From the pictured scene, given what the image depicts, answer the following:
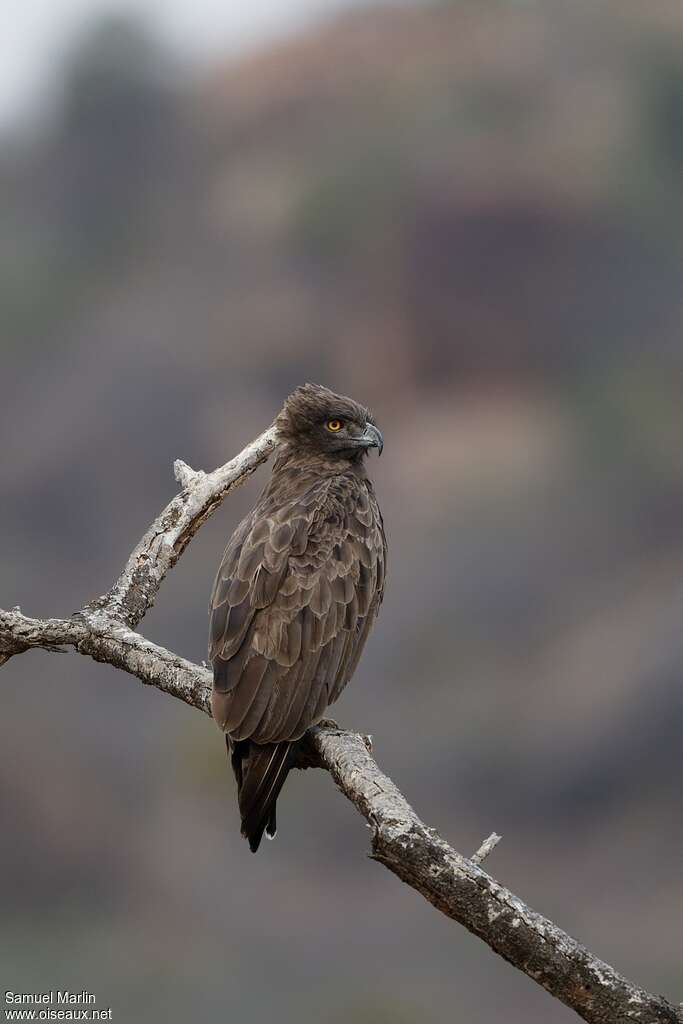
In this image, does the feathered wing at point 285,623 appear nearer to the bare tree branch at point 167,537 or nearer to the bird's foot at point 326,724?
the bird's foot at point 326,724

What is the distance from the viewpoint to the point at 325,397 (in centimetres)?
786

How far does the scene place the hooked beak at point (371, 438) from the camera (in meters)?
7.75

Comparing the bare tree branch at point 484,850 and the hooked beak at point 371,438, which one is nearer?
the bare tree branch at point 484,850

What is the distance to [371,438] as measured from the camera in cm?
778

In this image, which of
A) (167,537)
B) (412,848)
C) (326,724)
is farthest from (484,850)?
(167,537)

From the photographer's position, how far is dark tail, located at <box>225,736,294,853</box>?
21.1 ft

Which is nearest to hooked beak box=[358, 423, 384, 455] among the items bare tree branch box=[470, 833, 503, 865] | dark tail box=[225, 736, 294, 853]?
dark tail box=[225, 736, 294, 853]

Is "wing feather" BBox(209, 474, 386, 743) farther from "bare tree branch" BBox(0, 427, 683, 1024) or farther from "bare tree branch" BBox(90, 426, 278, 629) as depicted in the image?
"bare tree branch" BBox(90, 426, 278, 629)

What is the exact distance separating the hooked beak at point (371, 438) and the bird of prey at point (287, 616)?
20 mm

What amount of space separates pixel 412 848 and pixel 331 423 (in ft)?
12.2

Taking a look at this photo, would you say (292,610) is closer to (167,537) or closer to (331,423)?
(167,537)

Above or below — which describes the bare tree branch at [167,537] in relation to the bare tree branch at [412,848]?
above

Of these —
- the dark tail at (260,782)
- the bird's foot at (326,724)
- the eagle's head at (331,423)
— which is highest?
the eagle's head at (331,423)

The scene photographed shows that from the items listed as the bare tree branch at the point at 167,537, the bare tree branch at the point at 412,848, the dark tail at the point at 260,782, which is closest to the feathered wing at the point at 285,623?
the dark tail at the point at 260,782
